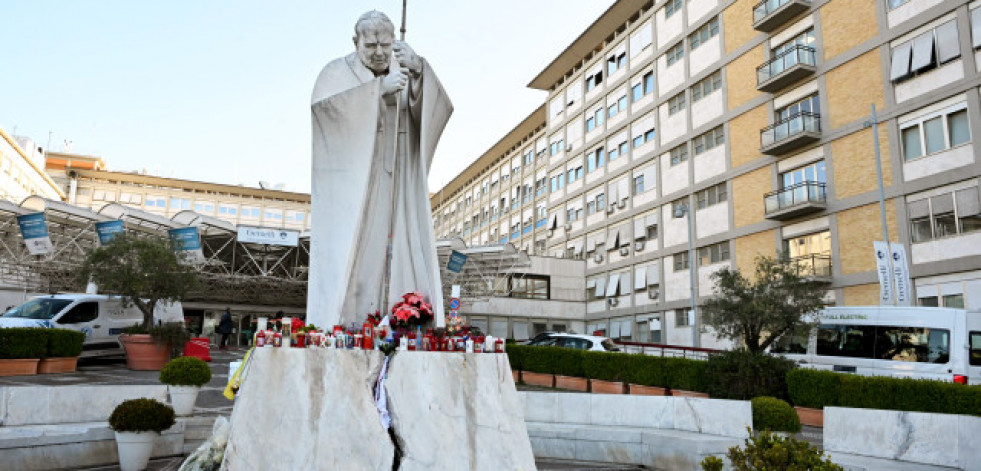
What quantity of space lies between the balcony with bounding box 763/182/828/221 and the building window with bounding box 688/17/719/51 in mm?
9655

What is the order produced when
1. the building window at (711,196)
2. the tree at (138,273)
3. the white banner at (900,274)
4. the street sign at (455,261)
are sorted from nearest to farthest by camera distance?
the tree at (138,273) < the white banner at (900,274) < the street sign at (455,261) < the building window at (711,196)

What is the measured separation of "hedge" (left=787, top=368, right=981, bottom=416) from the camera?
12.2 m

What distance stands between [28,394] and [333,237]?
415cm

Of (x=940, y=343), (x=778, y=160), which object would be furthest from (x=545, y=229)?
(x=940, y=343)

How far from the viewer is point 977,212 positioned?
69.8 feet

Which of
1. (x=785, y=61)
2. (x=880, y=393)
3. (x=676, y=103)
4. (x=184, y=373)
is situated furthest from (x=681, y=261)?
(x=184, y=373)

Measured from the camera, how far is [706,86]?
113 ft

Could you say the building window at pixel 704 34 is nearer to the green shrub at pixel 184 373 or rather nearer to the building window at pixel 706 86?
the building window at pixel 706 86

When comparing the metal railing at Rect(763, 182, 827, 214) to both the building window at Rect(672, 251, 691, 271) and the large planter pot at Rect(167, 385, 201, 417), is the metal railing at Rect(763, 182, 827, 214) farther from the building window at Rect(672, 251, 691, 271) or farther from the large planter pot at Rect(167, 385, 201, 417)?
the large planter pot at Rect(167, 385, 201, 417)

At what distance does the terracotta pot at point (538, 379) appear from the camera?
64.7 ft

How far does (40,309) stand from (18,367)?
3.29m

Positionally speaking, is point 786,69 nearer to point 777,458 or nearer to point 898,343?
point 898,343

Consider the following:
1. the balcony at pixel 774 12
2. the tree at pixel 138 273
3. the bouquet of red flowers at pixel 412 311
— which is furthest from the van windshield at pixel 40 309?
the balcony at pixel 774 12

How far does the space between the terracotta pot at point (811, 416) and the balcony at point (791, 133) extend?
1544 cm
